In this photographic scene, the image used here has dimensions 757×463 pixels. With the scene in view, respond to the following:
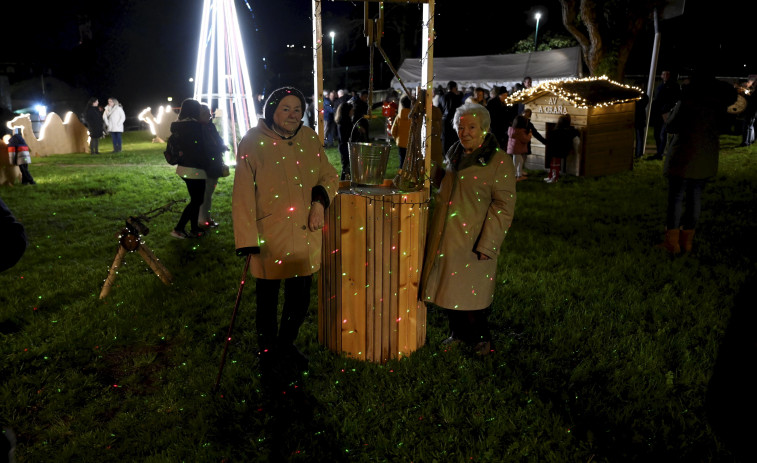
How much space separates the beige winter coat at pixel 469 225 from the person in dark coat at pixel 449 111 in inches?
355

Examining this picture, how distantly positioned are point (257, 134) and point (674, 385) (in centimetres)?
315

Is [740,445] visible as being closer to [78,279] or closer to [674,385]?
[674,385]

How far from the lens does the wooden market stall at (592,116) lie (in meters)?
10.7

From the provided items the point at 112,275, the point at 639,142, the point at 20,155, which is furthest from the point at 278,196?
the point at 639,142

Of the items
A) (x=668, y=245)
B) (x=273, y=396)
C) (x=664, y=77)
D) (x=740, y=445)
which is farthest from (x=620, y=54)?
(x=740, y=445)

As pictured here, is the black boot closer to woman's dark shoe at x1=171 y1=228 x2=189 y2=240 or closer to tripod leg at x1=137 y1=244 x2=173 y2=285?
tripod leg at x1=137 y1=244 x2=173 y2=285

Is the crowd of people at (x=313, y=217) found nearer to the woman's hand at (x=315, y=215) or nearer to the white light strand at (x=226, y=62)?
the woman's hand at (x=315, y=215)

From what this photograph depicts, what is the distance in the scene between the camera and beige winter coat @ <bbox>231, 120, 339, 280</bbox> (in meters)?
3.19

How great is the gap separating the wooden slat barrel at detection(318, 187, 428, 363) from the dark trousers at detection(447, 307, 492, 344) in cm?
30

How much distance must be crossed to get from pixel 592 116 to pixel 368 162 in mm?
8567

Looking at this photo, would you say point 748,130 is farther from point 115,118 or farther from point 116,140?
point 116,140

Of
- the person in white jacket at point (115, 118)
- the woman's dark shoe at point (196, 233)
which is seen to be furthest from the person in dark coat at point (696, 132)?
the person in white jacket at point (115, 118)

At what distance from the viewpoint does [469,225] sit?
3465mm

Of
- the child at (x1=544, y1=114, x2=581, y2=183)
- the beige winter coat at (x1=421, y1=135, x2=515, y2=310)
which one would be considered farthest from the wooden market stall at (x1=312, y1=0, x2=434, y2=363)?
the child at (x1=544, y1=114, x2=581, y2=183)
